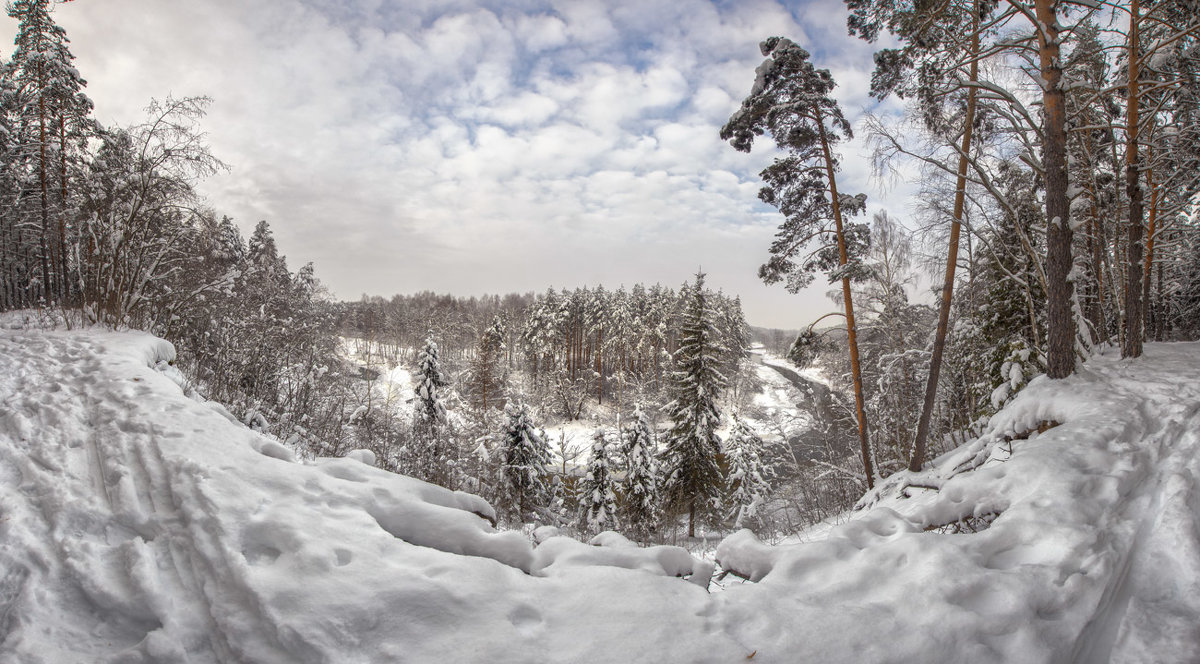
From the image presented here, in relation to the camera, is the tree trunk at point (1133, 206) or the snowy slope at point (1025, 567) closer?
the snowy slope at point (1025, 567)

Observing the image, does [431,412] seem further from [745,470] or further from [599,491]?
[745,470]

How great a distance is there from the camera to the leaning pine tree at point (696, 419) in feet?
60.3

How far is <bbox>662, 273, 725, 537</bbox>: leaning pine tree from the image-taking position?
18.4m

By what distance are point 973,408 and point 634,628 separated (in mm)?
15722

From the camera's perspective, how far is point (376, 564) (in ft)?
7.89

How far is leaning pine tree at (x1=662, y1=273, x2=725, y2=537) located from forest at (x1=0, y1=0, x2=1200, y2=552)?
0.09 meters

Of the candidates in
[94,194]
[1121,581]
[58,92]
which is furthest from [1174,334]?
[58,92]

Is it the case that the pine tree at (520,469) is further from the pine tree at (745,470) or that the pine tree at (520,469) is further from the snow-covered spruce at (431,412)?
the pine tree at (745,470)

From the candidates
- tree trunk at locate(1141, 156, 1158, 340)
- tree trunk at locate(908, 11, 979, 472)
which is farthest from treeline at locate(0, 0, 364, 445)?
tree trunk at locate(1141, 156, 1158, 340)

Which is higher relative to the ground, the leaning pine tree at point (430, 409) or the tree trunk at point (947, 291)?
the tree trunk at point (947, 291)

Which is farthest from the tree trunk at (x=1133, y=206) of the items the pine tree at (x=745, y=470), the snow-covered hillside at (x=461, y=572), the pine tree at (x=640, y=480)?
the pine tree at (x=745, y=470)

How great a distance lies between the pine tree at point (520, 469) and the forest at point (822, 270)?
0.28 ft

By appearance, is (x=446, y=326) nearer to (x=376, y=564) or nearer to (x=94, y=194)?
(x=94, y=194)

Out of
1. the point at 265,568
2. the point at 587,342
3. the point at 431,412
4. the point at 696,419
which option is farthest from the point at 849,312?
the point at 587,342
